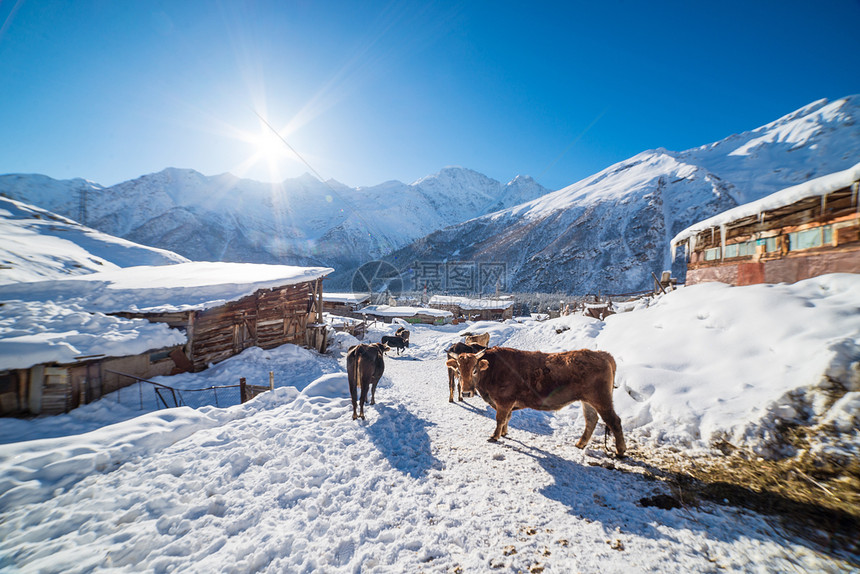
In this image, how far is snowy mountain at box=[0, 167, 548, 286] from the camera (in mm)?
109312

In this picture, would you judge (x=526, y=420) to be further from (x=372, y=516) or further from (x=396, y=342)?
(x=396, y=342)

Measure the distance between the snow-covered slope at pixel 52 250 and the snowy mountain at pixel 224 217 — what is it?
315ft

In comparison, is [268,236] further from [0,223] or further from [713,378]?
[713,378]

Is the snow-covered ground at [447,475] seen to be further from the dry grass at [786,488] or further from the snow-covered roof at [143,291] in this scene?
the snow-covered roof at [143,291]

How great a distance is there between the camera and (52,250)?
50.2 feet

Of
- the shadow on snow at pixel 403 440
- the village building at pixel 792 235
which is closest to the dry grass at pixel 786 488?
the shadow on snow at pixel 403 440

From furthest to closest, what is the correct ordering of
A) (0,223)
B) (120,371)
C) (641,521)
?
1. (0,223)
2. (120,371)
3. (641,521)

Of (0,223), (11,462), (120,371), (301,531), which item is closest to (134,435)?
(11,462)

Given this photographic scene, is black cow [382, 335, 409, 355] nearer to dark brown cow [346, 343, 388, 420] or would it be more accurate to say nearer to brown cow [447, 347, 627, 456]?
dark brown cow [346, 343, 388, 420]

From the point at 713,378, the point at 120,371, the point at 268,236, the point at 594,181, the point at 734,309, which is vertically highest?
the point at 594,181

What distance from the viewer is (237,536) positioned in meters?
3.09

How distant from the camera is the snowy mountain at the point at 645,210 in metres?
76.4

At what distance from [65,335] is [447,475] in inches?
373

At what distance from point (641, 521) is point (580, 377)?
188 centimetres
